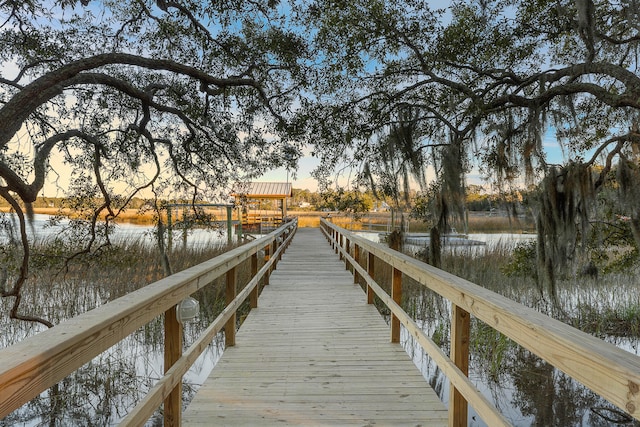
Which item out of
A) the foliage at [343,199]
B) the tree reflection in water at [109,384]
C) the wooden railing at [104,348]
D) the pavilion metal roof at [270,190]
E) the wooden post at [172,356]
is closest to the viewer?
the wooden railing at [104,348]

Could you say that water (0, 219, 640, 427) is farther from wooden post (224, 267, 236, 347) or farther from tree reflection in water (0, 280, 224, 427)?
wooden post (224, 267, 236, 347)

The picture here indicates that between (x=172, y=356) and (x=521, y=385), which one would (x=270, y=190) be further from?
(x=172, y=356)

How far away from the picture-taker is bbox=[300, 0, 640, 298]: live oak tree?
4.73 m

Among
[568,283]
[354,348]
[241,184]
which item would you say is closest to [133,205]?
[241,184]

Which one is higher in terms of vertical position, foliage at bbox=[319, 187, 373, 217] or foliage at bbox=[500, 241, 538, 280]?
foliage at bbox=[319, 187, 373, 217]

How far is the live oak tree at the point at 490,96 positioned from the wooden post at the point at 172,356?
409 cm

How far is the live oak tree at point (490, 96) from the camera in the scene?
473 centimetres

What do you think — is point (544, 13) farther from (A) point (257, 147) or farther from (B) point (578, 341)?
(B) point (578, 341)

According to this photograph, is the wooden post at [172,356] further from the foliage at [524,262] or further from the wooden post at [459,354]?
the foliage at [524,262]

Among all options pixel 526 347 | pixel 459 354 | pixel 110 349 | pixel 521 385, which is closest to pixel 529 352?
pixel 521 385

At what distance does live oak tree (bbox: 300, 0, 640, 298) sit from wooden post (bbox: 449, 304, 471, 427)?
11.3ft

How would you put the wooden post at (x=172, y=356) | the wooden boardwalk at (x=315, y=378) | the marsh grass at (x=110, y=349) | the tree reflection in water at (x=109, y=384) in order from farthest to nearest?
A: the marsh grass at (x=110, y=349), the tree reflection in water at (x=109, y=384), the wooden boardwalk at (x=315, y=378), the wooden post at (x=172, y=356)

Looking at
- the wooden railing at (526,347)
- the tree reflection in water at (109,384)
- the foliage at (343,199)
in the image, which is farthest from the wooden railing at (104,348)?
the foliage at (343,199)

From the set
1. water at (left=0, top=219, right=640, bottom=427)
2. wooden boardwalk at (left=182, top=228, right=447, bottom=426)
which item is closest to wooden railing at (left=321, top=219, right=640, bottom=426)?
wooden boardwalk at (left=182, top=228, right=447, bottom=426)
